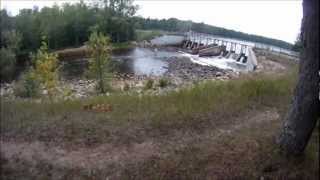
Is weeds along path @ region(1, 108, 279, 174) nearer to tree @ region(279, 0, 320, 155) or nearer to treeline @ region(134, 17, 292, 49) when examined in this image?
tree @ region(279, 0, 320, 155)

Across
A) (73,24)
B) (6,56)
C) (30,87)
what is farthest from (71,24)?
(30,87)

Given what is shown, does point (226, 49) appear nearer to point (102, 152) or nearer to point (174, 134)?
point (174, 134)

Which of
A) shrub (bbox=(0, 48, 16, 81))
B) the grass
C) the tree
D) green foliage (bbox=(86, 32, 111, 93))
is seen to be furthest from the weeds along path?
shrub (bbox=(0, 48, 16, 81))

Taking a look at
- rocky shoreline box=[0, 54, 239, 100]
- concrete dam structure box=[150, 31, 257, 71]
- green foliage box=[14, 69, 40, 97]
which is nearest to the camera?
green foliage box=[14, 69, 40, 97]

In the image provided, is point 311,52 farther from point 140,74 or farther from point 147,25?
point 147,25

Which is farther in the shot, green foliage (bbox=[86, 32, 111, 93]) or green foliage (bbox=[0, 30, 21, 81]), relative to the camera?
green foliage (bbox=[0, 30, 21, 81])

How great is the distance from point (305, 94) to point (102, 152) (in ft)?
13.5

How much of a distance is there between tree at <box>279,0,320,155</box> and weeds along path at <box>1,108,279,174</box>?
1.92m

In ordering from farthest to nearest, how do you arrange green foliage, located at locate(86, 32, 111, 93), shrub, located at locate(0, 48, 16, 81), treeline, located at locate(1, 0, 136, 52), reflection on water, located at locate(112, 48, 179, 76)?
treeline, located at locate(1, 0, 136, 52) → reflection on water, located at locate(112, 48, 179, 76) → shrub, located at locate(0, 48, 16, 81) → green foliage, located at locate(86, 32, 111, 93)

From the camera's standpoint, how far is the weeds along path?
773 cm

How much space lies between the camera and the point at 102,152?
832 cm

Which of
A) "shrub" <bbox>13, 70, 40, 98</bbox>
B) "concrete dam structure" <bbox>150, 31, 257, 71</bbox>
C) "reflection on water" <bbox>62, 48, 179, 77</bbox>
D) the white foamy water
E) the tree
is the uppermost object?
the tree

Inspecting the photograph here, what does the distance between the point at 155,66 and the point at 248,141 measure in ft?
121

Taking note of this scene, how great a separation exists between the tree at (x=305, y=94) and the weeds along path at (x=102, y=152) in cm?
192
